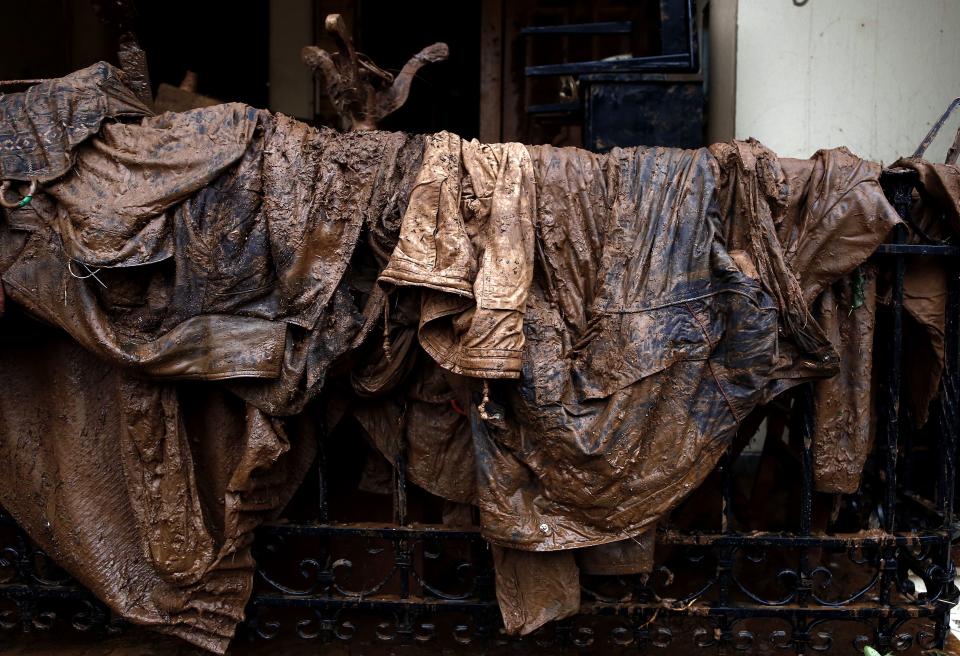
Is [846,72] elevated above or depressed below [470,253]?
above

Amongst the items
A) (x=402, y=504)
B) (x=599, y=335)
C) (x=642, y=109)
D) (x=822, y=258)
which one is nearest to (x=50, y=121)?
(x=402, y=504)

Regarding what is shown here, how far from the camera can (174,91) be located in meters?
3.12

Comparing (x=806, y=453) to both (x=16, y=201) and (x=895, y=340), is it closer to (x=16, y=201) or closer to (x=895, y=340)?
(x=895, y=340)

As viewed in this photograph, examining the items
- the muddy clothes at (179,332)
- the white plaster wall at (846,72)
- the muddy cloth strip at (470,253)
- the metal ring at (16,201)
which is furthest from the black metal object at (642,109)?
the metal ring at (16,201)

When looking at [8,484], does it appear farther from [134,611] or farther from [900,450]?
[900,450]

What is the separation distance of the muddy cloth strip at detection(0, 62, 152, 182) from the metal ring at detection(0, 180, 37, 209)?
0.02 metres

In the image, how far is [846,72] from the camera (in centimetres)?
366

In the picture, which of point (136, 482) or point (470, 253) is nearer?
point (470, 253)

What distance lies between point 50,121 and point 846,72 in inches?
138

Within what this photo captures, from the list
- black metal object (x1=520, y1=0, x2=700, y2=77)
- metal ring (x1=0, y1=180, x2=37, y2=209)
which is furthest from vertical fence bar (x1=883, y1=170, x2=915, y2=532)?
metal ring (x1=0, y1=180, x2=37, y2=209)

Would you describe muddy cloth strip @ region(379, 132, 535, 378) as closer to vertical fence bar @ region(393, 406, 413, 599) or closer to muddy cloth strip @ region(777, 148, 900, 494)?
vertical fence bar @ region(393, 406, 413, 599)

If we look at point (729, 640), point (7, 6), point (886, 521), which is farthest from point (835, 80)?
point (7, 6)

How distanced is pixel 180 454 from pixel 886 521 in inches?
92.1

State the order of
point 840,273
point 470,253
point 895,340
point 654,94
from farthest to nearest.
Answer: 1. point 654,94
2. point 895,340
3. point 840,273
4. point 470,253
